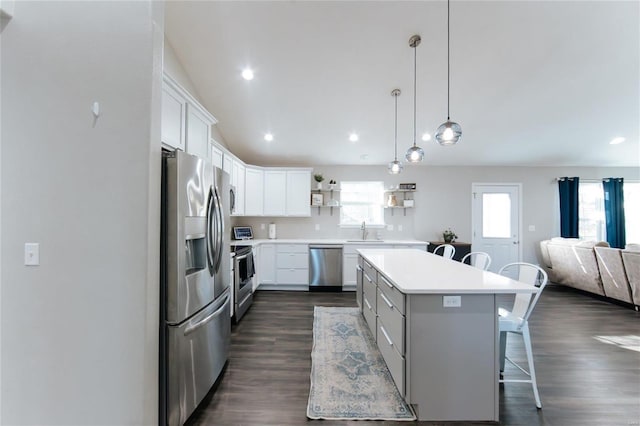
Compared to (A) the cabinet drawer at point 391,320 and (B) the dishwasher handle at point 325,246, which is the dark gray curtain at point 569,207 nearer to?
(B) the dishwasher handle at point 325,246

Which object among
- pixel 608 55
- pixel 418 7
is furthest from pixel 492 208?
pixel 418 7

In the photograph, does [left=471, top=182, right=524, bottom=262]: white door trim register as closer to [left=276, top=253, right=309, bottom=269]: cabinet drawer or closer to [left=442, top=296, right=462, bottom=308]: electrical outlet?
[left=276, top=253, right=309, bottom=269]: cabinet drawer

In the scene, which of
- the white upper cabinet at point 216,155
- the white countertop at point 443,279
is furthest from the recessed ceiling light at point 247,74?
the white countertop at point 443,279

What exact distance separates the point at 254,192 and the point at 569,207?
653cm

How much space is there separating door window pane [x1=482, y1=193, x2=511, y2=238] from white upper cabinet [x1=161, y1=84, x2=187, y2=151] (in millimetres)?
5762

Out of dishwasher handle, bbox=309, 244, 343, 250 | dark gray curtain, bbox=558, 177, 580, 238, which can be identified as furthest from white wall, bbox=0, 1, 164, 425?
dark gray curtain, bbox=558, 177, 580, 238

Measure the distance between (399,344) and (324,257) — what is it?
3041 millimetres

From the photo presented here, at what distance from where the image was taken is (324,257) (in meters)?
4.71

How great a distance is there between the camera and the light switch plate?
139 centimetres

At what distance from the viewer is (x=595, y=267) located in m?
4.12

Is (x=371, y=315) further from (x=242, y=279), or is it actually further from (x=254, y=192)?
(x=254, y=192)

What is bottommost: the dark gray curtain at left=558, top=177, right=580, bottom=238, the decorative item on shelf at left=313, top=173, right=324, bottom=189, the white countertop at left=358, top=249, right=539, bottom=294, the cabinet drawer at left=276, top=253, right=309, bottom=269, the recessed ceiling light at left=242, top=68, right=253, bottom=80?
the cabinet drawer at left=276, top=253, right=309, bottom=269

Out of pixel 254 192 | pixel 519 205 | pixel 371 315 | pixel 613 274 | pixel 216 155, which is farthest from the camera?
pixel 519 205

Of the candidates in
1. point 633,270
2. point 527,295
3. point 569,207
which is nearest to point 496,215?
point 569,207
